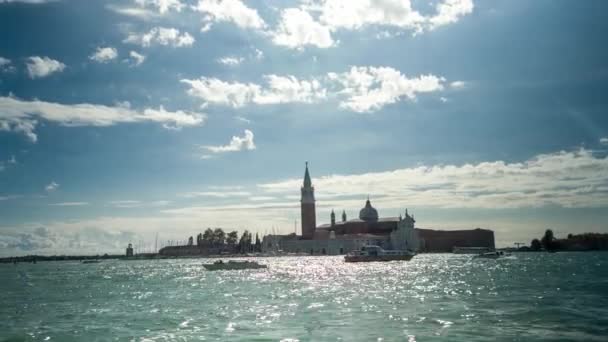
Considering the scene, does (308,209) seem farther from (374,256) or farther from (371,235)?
(374,256)

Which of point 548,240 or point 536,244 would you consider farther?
point 536,244

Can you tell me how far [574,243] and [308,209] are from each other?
8570cm

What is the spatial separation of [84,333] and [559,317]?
1934 cm

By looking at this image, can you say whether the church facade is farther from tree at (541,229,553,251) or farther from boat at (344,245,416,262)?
boat at (344,245,416,262)

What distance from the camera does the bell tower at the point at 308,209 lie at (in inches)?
7224

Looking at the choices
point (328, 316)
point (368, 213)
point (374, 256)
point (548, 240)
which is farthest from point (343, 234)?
point (328, 316)

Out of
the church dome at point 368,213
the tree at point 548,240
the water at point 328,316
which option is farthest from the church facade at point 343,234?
the water at point 328,316

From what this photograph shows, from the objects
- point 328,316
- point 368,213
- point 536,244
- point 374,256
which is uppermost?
point 368,213

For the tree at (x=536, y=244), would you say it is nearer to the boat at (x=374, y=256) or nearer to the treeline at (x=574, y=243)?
the treeline at (x=574, y=243)

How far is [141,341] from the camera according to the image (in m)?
20.7

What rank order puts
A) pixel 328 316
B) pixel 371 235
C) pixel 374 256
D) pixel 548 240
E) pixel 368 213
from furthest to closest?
pixel 368 213, pixel 548 240, pixel 371 235, pixel 374 256, pixel 328 316

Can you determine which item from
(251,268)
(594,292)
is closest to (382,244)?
(251,268)

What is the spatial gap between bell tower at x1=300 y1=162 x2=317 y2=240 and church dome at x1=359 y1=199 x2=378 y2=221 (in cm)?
1528

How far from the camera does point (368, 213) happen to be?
188125 mm
